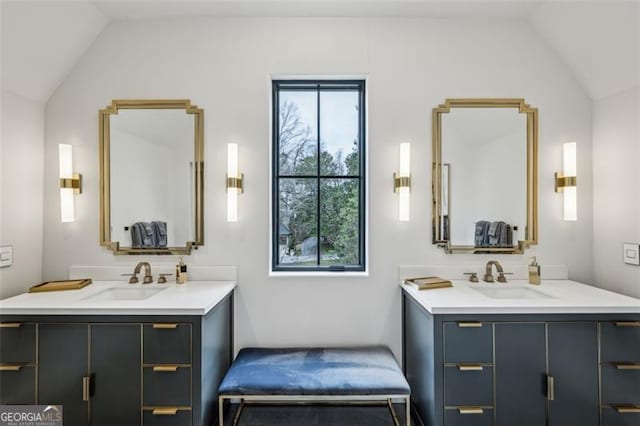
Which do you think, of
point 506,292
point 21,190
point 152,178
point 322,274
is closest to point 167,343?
point 322,274

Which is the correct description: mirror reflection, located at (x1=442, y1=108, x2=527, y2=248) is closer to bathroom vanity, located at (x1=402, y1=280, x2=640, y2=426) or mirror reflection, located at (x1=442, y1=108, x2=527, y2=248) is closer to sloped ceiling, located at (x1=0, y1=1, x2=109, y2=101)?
bathroom vanity, located at (x1=402, y1=280, x2=640, y2=426)

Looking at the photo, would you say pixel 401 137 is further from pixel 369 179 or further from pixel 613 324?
pixel 613 324

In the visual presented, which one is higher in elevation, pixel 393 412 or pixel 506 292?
pixel 506 292

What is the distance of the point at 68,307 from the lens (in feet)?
5.30

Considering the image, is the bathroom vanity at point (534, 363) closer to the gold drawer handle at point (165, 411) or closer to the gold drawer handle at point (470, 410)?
the gold drawer handle at point (470, 410)

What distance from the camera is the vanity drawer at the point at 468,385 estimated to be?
1.62m

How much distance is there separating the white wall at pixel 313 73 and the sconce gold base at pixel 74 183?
0.05 m

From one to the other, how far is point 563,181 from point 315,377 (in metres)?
2.09

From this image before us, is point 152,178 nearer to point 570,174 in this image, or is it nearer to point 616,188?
point 570,174

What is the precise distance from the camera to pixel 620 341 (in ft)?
5.40

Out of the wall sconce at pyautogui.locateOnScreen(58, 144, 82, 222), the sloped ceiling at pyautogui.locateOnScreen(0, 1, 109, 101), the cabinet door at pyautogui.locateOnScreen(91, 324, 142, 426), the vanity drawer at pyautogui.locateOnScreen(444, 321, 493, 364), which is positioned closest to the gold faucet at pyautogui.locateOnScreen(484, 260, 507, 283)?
the vanity drawer at pyautogui.locateOnScreen(444, 321, 493, 364)

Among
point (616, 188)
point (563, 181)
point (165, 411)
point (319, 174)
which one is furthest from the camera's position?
point (319, 174)

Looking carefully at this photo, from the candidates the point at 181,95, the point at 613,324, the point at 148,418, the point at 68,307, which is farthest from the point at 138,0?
the point at 613,324

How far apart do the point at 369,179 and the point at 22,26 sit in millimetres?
2291
